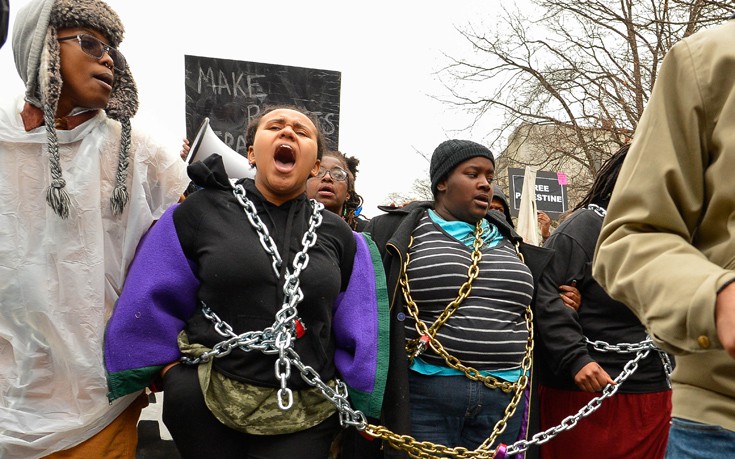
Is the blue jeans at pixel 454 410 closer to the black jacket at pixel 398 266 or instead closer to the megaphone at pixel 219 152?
the black jacket at pixel 398 266

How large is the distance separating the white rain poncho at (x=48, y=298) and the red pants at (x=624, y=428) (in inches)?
88.8

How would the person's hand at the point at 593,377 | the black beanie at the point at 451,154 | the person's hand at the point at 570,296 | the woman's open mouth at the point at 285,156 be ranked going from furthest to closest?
the black beanie at the point at 451,154
the person's hand at the point at 570,296
the person's hand at the point at 593,377
the woman's open mouth at the point at 285,156

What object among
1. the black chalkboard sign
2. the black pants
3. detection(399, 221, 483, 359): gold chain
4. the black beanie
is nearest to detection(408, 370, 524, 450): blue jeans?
detection(399, 221, 483, 359): gold chain

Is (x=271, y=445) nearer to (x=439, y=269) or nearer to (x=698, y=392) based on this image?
(x=439, y=269)

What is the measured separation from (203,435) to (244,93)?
12.1 feet

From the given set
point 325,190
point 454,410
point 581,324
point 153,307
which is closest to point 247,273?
point 153,307

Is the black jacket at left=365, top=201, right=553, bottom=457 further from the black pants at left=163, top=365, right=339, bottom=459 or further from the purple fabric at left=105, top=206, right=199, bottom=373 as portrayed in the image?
the purple fabric at left=105, top=206, right=199, bottom=373

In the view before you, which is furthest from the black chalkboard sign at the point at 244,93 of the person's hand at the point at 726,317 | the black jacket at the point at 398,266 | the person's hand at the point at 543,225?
the person's hand at the point at 543,225

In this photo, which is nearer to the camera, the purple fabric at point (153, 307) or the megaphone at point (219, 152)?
the purple fabric at point (153, 307)

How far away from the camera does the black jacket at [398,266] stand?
123 inches

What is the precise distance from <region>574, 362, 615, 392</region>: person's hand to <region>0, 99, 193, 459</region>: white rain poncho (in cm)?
212

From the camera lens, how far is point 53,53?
107 inches

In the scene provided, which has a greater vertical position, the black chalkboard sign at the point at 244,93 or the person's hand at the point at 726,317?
the black chalkboard sign at the point at 244,93

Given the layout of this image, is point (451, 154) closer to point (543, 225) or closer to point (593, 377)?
point (593, 377)
